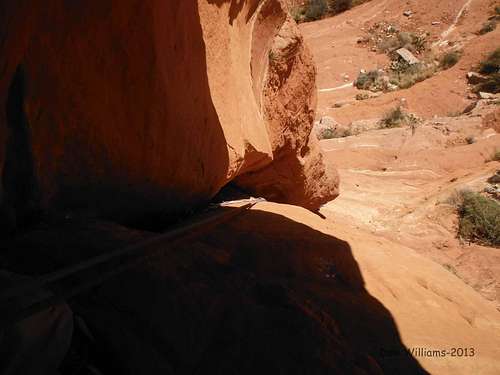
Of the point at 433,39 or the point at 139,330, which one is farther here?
the point at 433,39

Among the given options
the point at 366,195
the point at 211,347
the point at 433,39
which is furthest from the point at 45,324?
the point at 433,39

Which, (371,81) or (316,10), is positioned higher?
(316,10)

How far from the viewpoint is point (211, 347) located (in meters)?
1.44

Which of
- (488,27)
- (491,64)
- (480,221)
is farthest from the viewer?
(488,27)

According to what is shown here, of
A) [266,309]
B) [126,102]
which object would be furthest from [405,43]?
[266,309]

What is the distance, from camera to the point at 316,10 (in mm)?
28078

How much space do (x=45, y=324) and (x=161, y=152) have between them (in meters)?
1.81

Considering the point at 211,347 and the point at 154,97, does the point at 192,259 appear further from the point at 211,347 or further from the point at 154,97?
the point at 154,97

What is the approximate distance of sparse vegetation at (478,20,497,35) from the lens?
20.6 m

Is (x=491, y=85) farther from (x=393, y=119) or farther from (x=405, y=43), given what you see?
(x=405, y=43)

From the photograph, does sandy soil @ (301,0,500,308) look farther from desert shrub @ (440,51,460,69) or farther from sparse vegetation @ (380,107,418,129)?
sparse vegetation @ (380,107,418,129)

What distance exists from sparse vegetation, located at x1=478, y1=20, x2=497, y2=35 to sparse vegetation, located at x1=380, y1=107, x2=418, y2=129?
9.98 m

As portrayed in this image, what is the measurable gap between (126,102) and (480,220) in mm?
7663

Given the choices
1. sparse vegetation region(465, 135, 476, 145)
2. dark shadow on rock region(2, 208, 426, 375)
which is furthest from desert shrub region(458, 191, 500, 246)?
dark shadow on rock region(2, 208, 426, 375)
